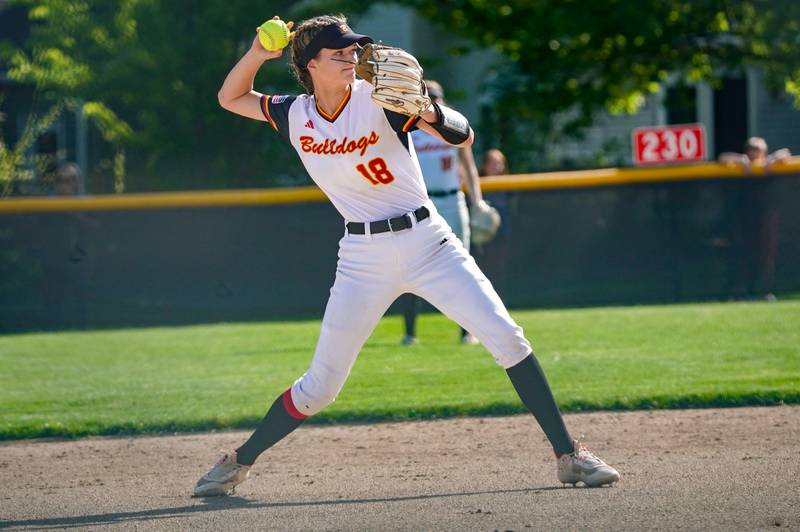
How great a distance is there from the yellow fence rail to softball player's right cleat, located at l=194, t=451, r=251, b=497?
325 inches

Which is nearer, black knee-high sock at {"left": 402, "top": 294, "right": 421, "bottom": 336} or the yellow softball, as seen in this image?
the yellow softball

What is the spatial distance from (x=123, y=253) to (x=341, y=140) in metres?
8.98

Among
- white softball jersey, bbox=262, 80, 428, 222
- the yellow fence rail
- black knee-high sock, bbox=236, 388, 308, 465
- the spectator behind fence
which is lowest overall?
the spectator behind fence

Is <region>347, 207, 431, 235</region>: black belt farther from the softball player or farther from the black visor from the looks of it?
the black visor

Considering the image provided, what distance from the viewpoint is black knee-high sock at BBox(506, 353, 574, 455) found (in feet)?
17.4

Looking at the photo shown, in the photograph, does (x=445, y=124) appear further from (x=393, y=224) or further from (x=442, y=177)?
(x=442, y=177)

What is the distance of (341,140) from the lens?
5.21 m

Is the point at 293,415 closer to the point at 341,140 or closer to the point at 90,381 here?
the point at 341,140

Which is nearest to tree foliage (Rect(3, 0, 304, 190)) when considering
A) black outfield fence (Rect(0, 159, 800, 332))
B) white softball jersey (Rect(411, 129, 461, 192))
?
black outfield fence (Rect(0, 159, 800, 332))

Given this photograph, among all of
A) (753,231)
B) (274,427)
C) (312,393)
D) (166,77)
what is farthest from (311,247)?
(312,393)

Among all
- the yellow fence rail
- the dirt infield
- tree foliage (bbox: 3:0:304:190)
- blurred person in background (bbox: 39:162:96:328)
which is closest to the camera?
the dirt infield

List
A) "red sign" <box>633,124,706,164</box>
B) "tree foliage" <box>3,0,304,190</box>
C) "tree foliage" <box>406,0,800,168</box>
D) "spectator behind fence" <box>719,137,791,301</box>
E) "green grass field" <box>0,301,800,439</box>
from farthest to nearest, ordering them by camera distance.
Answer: "tree foliage" <box>406,0,800,168</box> → "tree foliage" <box>3,0,304,190</box> → "red sign" <box>633,124,706,164</box> → "spectator behind fence" <box>719,137,791,301</box> → "green grass field" <box>0,301,800,439</box>

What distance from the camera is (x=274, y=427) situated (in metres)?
5.51

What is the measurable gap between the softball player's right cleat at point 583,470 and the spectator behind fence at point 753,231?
28.4 feet
